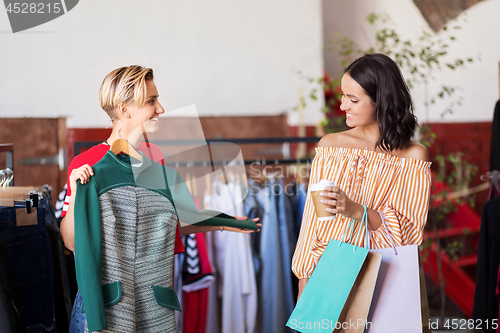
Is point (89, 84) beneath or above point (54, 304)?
above

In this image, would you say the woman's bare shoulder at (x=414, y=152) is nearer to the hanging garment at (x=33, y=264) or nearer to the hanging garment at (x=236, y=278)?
the hanging garment at (x=236, y=278)

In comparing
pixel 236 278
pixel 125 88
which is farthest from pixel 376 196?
pixel 236 278

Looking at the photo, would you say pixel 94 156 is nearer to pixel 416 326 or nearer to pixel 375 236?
pixel 375 236

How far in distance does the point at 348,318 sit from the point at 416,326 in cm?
20

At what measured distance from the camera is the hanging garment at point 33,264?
4.71 feet

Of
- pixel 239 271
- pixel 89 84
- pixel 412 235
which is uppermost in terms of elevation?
pixel 89 84

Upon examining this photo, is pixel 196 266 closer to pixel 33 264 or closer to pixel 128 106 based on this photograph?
pixel 33 264

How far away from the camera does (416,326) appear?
1.27 meters

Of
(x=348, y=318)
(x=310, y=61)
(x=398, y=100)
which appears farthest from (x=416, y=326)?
(x=310, y=61)

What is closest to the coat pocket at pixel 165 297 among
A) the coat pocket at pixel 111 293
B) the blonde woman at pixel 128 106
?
the coat pocket at pixel 111 293

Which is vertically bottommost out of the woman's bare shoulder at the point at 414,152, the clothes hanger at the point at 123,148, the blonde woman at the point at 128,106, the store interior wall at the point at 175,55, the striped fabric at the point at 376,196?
the striped fabric at the point at 376,196

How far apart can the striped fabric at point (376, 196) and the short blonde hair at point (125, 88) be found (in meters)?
0.64

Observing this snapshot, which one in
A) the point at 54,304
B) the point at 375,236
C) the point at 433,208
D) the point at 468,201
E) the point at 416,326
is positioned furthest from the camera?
the point at 468,201

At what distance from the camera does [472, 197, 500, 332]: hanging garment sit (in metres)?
2.16
